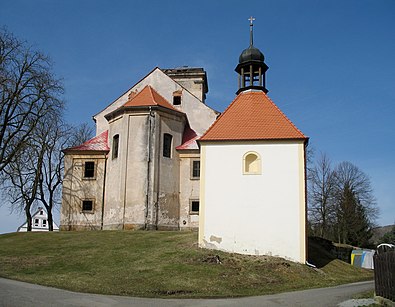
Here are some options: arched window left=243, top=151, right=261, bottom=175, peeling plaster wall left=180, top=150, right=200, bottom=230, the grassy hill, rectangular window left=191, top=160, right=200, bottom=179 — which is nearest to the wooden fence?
the grassy hill

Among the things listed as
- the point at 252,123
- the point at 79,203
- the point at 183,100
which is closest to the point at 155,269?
the point at 252,123

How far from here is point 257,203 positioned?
22359mm

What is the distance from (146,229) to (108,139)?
25.8 feet

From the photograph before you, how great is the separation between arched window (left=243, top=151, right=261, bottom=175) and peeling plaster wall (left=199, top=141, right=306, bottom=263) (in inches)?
6.9

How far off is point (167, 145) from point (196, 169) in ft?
8.63

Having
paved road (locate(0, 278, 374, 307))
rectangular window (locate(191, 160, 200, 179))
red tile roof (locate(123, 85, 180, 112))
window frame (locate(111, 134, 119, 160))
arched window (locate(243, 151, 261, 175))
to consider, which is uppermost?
red tile roof (locate(123, 85, 180, 112))

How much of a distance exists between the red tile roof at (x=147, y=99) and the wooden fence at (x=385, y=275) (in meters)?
21.1

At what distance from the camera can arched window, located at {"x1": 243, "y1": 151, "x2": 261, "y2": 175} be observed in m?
22.9

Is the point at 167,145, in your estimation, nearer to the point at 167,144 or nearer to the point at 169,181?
the point at 167,144

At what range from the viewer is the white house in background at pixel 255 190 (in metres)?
22.0

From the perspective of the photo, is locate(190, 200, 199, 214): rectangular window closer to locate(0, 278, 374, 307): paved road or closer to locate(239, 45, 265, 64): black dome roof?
locate(239, 45, 265, 64): black dome roof

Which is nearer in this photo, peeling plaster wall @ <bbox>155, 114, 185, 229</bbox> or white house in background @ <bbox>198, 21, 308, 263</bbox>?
white house in background @ <bbox>198, 21, 308, 263</bbox>

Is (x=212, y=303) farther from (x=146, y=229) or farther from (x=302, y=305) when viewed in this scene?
(x=146, y=229)

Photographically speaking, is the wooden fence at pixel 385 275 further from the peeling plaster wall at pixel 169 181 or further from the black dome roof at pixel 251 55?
the peeling plaster wall at pixel 169 181
